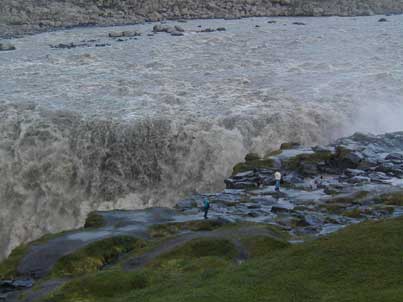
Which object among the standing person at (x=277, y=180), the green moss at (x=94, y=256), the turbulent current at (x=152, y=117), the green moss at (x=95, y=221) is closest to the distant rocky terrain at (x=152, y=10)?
the turbulent current at (x=152, y=117)

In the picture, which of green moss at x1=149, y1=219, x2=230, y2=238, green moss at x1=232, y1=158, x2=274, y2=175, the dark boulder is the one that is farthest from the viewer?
the dark boulder

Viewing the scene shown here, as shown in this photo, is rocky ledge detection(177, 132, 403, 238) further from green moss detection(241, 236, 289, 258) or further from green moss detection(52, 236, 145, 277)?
green moss detection(52, 236, 145, 277)

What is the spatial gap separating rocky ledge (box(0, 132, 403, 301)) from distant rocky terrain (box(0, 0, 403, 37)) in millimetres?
68950

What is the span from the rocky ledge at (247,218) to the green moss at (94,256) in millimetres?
38

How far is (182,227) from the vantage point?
27109mm

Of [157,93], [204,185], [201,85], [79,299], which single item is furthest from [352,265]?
[201,85]

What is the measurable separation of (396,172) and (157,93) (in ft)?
78.3

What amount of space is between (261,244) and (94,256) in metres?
6.33

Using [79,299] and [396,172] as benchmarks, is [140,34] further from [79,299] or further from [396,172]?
[79,299]

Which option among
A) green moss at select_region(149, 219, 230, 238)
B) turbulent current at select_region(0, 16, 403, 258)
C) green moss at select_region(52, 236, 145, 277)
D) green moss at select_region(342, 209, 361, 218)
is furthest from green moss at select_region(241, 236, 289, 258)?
turbulent current at select_region(0, 16, 403, 258)

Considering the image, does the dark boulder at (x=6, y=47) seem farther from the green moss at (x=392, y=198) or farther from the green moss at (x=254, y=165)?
the green moss at (x=392, y=198)

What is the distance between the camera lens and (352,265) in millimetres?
16469

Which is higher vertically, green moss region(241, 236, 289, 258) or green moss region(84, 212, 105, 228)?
green moss region(241, 236, 289, 258)

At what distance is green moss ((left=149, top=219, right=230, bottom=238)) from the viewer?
86.0 ft
